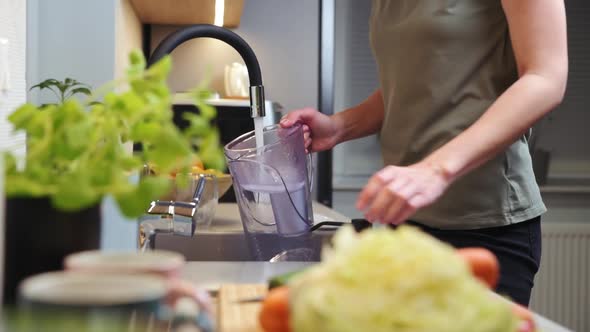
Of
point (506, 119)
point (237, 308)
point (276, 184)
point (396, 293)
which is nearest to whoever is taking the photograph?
Answer: point (396, 293)

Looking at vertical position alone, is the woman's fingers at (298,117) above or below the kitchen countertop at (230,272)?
above

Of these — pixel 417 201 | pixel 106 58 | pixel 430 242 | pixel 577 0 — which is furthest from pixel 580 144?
pixel 430 242

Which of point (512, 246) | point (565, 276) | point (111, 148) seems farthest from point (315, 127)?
point (565, 276)

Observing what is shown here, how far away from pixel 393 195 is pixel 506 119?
260mm

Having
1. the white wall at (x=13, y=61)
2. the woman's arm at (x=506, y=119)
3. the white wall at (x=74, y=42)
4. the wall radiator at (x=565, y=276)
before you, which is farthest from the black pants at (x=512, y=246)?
the wall radiator at (x=565, y=276)

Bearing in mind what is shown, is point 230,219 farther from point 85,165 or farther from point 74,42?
point 85,165

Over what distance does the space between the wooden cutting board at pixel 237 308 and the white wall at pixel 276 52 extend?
2.08 meters

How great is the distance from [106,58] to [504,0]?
90 cm

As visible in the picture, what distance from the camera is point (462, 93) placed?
1247mm

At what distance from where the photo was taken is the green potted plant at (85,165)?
53 cm

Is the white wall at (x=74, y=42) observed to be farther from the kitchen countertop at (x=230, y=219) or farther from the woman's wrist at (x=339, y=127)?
the woman's wrist at (x=339, y=127)

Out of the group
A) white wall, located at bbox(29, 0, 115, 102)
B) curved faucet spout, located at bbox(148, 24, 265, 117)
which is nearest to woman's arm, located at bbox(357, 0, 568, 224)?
curved faucet spout, located at bbox(148, 24, 265, 117)

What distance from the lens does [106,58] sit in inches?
66.9

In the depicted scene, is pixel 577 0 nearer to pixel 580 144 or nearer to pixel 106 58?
Answer: pixel 580 144
